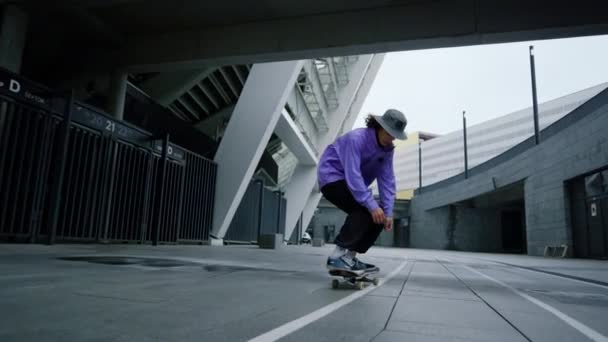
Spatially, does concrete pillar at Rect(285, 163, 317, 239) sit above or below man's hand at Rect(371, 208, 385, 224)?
above

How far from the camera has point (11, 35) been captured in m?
9.69

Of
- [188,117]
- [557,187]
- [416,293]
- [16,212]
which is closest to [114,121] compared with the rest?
[16,212]

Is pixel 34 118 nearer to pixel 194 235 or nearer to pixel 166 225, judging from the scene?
pixel 166 225

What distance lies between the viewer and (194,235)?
1532 cm

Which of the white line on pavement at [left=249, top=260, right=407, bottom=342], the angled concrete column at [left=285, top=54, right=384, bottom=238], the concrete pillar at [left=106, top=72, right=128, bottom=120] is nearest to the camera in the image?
the white line on pavement at [left=249, top=260, right=407, bottom=342]

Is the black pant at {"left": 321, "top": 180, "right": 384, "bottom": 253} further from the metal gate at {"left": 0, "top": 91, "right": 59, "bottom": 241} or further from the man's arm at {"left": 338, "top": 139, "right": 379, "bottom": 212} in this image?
the metal gate at {"left": 0, "top": 91, "right": 59, "bottom": 241}

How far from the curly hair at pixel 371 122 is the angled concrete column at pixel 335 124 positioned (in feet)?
91.5

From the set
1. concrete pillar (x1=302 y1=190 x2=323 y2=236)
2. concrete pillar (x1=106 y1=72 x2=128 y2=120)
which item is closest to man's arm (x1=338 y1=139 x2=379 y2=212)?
concrete pillar (x1=106 y1=72 x2=128 y2=120)

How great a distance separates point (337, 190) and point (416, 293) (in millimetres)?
1197

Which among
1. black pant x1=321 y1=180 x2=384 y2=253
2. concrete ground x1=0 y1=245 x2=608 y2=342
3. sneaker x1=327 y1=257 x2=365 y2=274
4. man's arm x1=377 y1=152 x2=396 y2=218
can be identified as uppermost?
man's arm x1=377 y1=152 x2=396 y2=218

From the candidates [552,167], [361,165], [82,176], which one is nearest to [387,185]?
[361,165]

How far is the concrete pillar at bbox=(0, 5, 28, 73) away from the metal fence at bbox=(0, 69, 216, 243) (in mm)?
1700

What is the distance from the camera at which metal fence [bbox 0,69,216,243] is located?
8.08m

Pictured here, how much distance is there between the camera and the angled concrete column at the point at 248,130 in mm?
16438
